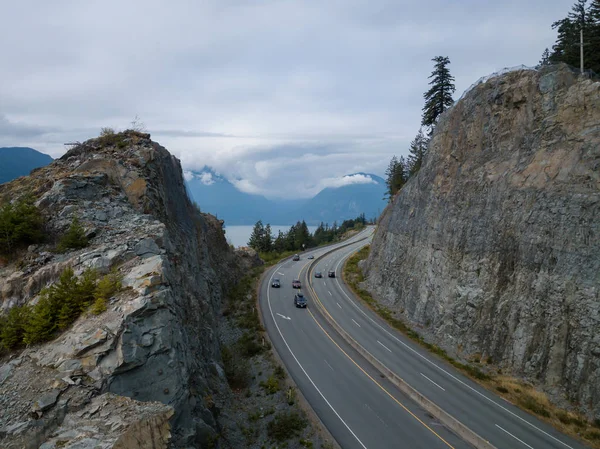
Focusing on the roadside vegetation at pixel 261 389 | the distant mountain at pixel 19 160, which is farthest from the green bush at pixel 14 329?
the distant mountain at pixel 19 160

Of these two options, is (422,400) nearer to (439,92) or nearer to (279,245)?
(439,92)

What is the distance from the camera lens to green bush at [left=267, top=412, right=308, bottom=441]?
58.5ft

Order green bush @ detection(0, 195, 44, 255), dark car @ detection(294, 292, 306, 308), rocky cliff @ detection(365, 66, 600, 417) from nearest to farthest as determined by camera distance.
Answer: green bush @ detection(0, 195, 44, 255) < rocky cliff @ detection(365, 66, 600, 417) < dark car @ detection(294, 292, 306, 308)

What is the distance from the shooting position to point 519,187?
2555cm

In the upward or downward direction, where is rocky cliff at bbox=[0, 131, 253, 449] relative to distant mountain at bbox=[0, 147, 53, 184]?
downward

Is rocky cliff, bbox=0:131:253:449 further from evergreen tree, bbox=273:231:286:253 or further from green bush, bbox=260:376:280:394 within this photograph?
evergreen tree, bbox=273:231:286:253

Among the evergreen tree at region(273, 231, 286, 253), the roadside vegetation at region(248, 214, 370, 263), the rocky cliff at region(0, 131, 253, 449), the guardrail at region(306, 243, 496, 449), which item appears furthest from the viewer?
the evergreen tree at region(273, 231, 286, 253)

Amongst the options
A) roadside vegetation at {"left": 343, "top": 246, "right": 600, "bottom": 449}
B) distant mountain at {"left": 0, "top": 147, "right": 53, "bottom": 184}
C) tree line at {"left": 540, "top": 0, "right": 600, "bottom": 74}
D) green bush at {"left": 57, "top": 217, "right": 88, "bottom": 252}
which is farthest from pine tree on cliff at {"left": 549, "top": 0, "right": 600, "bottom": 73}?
distant mountain at {"left": 0, "top": 147, "right": 53, "bottom": 184}

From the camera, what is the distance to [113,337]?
32.7 ft

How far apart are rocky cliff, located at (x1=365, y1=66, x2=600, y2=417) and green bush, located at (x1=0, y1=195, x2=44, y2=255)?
28.2 meters

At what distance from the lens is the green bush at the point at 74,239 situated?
1426 cm

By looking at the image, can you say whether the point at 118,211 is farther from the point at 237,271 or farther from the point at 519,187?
the point at 237,271

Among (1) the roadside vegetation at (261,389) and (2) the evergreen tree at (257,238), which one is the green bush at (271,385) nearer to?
(1) the roadside vegetation at (261,389)

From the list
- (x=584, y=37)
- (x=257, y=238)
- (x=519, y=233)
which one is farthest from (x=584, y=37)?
(x=257, y=238)
